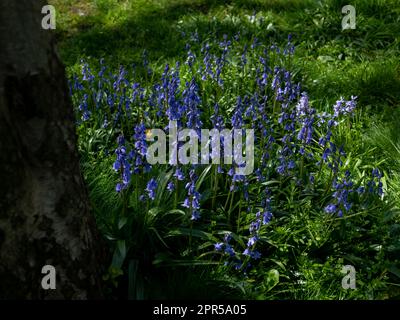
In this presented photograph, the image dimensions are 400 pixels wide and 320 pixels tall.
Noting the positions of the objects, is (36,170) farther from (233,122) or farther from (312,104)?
(312,104)

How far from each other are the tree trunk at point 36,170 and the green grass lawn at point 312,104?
47 centimetres

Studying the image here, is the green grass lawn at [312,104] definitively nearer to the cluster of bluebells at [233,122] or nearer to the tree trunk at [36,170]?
the cluster of bluebells at [233,122]

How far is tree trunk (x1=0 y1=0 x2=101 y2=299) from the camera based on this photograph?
215cm

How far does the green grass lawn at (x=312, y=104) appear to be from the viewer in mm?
3234

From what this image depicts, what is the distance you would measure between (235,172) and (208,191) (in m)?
0.31

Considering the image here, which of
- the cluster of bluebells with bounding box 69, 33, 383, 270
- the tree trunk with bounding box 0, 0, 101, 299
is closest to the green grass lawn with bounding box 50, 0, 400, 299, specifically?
the cluster of bluebells with bounding box 69, 33, 383, 270

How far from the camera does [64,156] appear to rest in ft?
7.82

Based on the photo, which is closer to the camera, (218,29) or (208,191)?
(208,191)

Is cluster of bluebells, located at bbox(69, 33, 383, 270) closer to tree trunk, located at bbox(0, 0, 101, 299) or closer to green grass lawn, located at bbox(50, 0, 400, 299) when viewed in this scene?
green grass lawn, located at bbox(50, 0, 400, 299)

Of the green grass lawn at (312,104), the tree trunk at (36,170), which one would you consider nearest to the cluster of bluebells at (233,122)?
the green grass lawn at (312,104)

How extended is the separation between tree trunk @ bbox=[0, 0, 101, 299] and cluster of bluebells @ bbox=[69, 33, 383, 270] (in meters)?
0.73

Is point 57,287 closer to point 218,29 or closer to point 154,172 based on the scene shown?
point 154,172

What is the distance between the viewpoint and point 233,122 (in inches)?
146

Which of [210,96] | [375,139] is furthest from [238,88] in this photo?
[375,139]
